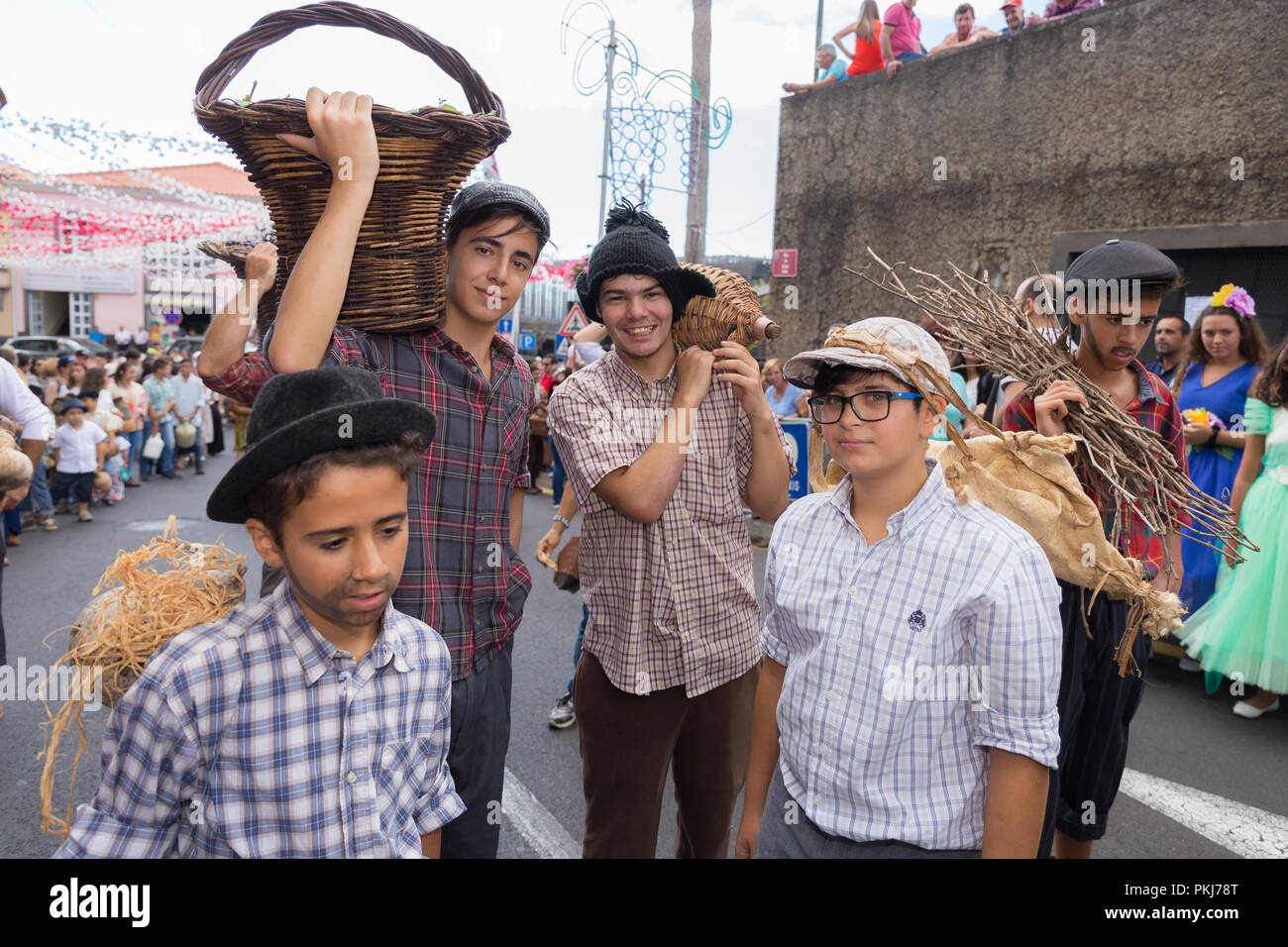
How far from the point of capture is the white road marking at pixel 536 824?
331 cm

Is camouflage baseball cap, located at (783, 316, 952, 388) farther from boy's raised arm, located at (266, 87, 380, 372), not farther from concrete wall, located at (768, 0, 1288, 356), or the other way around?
concrete wall, located at (768, 0, 1288, 356)

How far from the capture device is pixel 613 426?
2.36 meters

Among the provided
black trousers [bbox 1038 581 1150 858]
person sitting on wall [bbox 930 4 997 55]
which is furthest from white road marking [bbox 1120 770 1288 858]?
person sitting on wall [bbox 930 4 997 55]

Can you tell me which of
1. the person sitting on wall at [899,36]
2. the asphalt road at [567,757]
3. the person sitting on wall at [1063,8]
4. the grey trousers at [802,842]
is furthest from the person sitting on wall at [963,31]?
the grey trousers at [802,842]

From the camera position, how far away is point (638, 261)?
7.43 feet

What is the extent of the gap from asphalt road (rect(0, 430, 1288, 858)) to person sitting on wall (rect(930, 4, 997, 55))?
7.71 m

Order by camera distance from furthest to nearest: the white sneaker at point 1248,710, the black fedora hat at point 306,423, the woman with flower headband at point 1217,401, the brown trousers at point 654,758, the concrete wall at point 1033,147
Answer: the concrete wall at point 1033,147
the woman with flower headband at point 1217,401
the white sneaker at point 1248,710
the brown trousers at point 654,758
the black fedora hat at point 306,423

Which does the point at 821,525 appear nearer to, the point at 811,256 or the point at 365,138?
the point at 365,138

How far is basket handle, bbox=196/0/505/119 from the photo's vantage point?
170 cm

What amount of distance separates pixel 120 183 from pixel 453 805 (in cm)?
2975

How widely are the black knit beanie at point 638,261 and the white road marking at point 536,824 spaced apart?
7.05 ft

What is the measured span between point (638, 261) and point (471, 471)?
2.42ft

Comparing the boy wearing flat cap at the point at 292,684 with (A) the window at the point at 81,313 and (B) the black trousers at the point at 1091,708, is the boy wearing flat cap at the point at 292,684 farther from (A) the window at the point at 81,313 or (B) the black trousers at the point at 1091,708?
(A) the window at the point at 81,313
